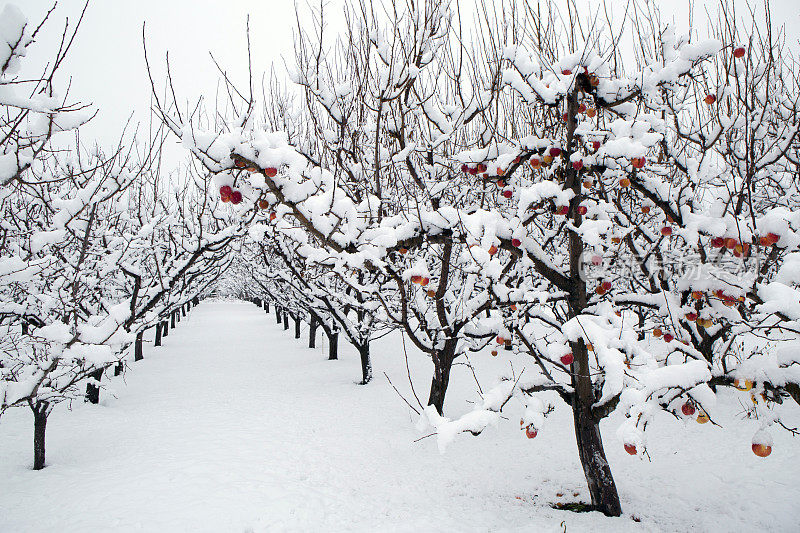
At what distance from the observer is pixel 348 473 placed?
17.5 feet

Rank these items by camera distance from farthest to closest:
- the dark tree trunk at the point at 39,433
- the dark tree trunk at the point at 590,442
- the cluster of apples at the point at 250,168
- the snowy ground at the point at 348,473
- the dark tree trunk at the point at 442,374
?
the dark tree trunk at the point at 442,374 → the dark tree trunk at the point at 39,433 → the snowy ground at the point at 348,473 → the dark tree trunk at the point at 590,442 → the cluster of apples at the point at 250,168

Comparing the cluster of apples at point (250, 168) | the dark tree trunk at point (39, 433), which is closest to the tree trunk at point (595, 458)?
the cluster of apples at point (250, 168)

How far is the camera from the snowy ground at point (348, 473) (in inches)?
162

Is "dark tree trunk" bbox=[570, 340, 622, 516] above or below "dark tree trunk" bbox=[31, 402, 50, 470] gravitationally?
above

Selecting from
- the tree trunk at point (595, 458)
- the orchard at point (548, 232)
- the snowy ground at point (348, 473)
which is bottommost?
the snowy ground at point (348, 473)

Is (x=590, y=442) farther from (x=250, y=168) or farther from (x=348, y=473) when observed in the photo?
(x=250, y=168)

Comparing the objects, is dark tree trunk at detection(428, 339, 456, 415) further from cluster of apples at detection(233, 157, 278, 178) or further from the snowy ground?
cluster of apples at detection(233, 157, 278, 178)

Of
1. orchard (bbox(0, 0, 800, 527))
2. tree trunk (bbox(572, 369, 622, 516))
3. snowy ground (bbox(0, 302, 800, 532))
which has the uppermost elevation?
orchard (bbox(0, 0, 800, 527))

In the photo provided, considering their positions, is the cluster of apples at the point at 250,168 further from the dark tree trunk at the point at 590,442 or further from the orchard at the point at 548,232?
the dark tree trunk at the point at 590,442

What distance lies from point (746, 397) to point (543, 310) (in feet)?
17.7

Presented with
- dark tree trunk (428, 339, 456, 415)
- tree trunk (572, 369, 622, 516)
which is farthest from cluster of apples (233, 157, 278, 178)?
dark tree trunk (428, 339, 456, 415)

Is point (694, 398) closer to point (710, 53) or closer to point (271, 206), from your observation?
point (710, 53)

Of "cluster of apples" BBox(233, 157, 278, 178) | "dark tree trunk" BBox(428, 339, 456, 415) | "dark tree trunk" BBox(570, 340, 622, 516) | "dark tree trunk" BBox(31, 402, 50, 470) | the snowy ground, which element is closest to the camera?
"cluster of apples" BBox(233, 157, 278, 178)

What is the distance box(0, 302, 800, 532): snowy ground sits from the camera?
4125mm
